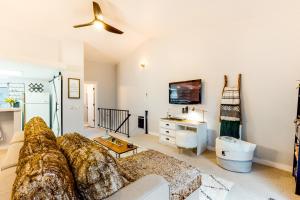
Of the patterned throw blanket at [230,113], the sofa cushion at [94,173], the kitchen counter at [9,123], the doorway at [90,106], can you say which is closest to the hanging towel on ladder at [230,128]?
the patterned throw blanket at [230,113]

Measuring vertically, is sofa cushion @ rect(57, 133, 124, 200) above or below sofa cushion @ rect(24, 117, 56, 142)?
below

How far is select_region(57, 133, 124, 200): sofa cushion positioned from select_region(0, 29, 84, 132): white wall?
3.77 m

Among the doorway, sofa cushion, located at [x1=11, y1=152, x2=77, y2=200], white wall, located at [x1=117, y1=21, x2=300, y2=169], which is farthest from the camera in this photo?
the doorway

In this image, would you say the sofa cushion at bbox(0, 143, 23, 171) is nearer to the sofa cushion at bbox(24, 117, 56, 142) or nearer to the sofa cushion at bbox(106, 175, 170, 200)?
the sofa cushion at bbox(24, 117, 56, 142)

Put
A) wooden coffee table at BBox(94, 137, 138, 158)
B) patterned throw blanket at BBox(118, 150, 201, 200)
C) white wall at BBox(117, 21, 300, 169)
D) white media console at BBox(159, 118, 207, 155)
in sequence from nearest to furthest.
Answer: patterned throw blanket at BBox(118, 150, 201, 200) → wooden coffee table at BBox(94, 137, 138, 158) → white wall at BBox(117, 21, 300, 169) → white media console at BBox(159, 118, 207, 155)

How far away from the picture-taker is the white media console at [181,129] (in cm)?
363

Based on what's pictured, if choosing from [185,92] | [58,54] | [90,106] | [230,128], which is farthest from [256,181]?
[90,106]

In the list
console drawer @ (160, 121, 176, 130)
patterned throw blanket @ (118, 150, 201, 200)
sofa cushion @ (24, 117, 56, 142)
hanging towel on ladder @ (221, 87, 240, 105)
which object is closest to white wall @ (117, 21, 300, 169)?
hanging towel on ladder @ (221, 87, 240, 105)

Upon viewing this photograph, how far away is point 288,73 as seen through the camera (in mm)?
2781

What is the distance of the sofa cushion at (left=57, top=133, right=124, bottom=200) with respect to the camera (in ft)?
3.31

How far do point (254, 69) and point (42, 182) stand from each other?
3.64 meters

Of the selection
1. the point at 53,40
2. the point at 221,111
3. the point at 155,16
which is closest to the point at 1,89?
the point at 53,40

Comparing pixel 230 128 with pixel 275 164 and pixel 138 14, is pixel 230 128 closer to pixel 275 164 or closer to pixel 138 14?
pixel 275 164

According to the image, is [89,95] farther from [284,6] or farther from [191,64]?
[284,6]
